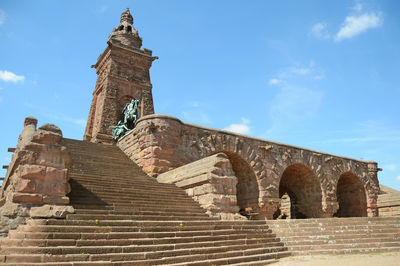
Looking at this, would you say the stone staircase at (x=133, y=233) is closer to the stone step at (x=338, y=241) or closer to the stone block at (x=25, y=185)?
the stone step at (x=338, y=241)

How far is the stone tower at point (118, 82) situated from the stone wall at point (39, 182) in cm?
1362

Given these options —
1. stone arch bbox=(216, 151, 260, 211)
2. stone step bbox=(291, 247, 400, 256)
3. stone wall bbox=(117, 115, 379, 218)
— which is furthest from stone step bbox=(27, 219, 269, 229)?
stone arch bbox=(216, 151, 260, 211)

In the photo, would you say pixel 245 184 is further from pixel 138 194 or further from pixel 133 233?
pixel 133 233

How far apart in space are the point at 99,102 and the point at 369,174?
1883 centimetres

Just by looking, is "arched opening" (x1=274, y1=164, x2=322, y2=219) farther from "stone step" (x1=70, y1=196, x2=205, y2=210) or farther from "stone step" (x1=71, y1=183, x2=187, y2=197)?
"stone step" (x1=70, y1=196, x2=205, y2=210)

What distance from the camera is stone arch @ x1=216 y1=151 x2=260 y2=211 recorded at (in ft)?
52.5

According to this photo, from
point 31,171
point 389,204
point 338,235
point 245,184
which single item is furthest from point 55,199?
point 389,204

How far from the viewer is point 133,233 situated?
20.8ft

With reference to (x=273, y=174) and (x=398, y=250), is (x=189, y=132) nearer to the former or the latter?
(x=273, y=174)

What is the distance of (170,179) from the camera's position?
452 inches

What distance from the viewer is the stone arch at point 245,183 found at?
1600 centimetres

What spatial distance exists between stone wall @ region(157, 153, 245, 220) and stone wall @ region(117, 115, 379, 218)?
2.85 metres

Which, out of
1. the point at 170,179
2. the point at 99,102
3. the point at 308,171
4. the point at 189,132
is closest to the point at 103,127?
the point at 99,102

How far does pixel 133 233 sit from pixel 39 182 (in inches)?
87.9
